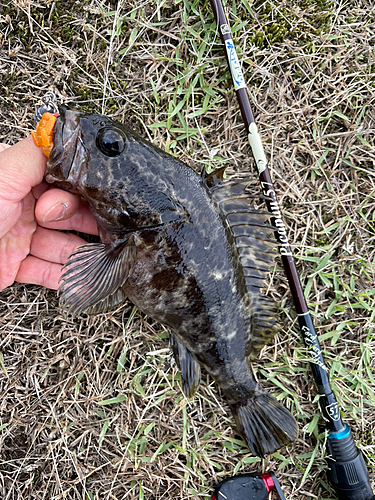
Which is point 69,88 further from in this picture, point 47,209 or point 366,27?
point 366,27

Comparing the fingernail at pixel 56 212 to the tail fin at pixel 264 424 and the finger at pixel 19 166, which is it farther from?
the tail fin at pixel 264 424

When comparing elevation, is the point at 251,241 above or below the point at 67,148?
below

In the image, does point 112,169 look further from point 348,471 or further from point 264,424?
point 348,471

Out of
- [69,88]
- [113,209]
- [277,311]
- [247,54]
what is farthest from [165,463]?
[247,54]

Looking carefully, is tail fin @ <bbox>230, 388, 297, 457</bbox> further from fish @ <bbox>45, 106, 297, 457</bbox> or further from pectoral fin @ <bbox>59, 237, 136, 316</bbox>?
pectoral fin @ <bbox>59, 237, 136, 316</bbox>

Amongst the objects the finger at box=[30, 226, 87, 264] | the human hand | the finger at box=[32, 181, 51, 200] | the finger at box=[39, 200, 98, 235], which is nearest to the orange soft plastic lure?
the human hand

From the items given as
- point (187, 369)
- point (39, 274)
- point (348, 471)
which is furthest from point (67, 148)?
point (348, 471)
